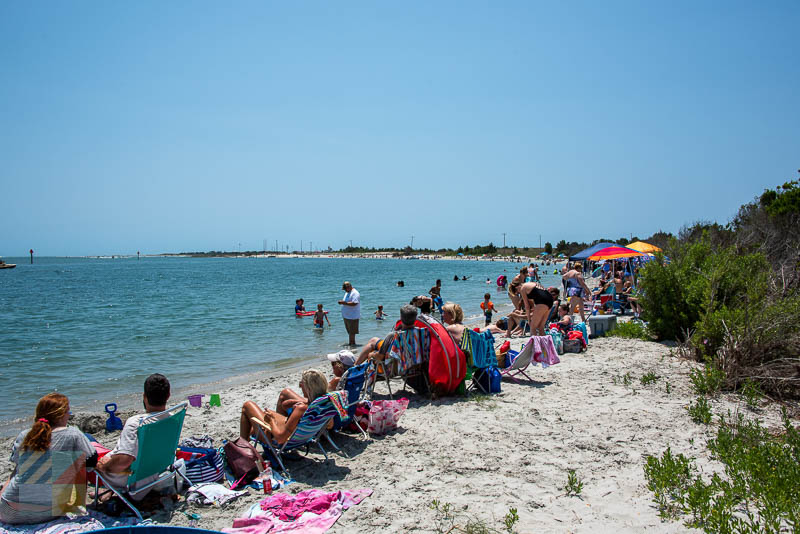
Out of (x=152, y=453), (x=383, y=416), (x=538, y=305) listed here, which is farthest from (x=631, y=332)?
(x=152, y=453)

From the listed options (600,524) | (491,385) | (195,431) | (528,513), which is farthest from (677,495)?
(195,431)

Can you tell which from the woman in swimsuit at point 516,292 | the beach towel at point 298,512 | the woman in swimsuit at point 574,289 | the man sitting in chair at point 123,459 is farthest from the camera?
the woman in swimsuit at point 574,289

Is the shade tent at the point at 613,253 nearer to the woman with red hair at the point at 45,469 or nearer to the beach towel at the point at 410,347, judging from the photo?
the beach towel at the point at 410,347

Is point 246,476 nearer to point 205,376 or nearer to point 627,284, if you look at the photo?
point 205,376

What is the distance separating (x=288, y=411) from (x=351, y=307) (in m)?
6.62

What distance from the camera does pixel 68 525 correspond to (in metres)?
3.12

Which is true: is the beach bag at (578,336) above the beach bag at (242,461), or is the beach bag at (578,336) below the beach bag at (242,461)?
above

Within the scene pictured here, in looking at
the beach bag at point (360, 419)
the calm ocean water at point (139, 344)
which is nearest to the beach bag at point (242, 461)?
the beach bag at point (360, 419)

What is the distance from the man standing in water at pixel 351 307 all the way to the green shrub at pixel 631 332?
5.38 metres

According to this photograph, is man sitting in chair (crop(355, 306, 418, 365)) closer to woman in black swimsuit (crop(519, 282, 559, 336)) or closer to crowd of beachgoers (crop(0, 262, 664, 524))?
crowd of beachgoers (crop(0, 262, 664, 524))

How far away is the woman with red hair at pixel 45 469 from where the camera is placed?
3.10m

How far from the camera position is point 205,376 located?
→ 927 centimetres

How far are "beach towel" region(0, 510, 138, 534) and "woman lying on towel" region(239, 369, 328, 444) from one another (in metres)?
1.24

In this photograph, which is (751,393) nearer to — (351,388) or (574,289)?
(351,388)
